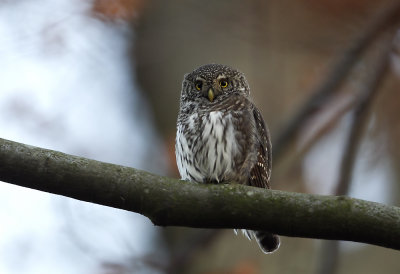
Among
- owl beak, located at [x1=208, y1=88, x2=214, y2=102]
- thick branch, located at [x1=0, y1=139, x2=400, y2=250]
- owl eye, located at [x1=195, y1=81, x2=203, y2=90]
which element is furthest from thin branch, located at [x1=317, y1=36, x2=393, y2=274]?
thick branch, located at [x1=0, y1=139, x2=400, y2=250]

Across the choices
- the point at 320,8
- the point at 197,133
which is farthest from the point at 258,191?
the point at 320,8

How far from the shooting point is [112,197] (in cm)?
283

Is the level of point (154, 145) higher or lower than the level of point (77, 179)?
higher

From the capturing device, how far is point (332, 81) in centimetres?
479

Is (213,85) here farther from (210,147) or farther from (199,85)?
(210,147)

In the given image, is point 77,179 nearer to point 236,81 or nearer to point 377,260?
point 236,81

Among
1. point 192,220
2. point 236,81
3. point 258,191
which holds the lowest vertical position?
point 192,220

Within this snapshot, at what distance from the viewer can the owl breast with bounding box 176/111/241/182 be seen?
3922 millimetres

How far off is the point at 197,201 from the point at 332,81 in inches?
91.7

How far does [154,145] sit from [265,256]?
5.68ft

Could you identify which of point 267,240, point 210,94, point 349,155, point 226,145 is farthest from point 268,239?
point 210,94

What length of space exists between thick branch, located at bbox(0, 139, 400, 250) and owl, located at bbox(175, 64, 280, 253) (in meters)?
0.97

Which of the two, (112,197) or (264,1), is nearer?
(112,197)

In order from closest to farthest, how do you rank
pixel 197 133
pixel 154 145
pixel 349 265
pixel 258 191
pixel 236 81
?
pixel 258 191 < pixel 197 133 < pixel 236 81 < pixel 154 145 < pixel 349 265
